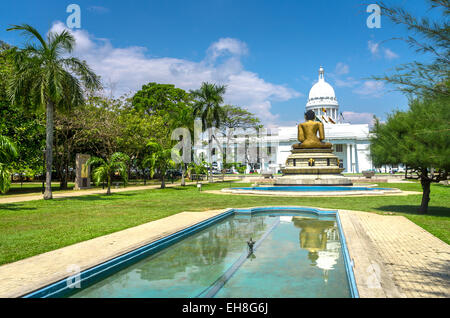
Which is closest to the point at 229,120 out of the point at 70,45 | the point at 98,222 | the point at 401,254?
the point at 70,45

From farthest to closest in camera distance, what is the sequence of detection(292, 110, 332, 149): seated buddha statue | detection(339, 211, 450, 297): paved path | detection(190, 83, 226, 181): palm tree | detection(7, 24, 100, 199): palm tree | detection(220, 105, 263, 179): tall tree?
detection(220, 105, 263, 179): tall tree < detection(190, 83, 226, 181): palm tree < detection(292, 110, 332, 149): seated buddha statue < detection(7, 24, 100, 199): palm tree < detection(339, 211, 450, 297): paved path

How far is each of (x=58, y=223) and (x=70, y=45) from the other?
41.0ft

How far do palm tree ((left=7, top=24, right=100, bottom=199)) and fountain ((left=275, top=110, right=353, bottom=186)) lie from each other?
58.4 feet

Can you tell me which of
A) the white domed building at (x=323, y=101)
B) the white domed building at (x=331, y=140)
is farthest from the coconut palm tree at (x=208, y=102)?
the white domed building at (x=323, y=101)

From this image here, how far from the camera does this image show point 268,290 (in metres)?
5.73

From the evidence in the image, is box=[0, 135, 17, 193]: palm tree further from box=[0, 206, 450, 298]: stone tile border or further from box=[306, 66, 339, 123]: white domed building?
box=[306, 66, 339, 123]: white domed building

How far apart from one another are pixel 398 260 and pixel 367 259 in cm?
94

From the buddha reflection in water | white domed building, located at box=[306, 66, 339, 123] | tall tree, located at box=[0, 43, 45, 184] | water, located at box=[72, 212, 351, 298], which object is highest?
white domed building, located at box=[306, 66, 339, 123]

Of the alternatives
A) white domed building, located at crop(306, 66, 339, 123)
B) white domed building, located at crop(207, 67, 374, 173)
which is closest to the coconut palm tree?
white domed building, located at crop(207, 67, 374, 173)

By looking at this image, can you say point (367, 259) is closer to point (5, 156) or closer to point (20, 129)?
point (5, 156)

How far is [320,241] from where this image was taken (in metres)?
9.41

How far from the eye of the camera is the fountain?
2891 cm

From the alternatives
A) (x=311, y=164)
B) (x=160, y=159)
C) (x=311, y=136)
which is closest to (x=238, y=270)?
(x=160, y=159)

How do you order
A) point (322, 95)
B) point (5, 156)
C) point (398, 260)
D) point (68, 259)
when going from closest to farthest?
point (68, 259) < point (398, 260) < point (5, 156) < point (322, 95)
